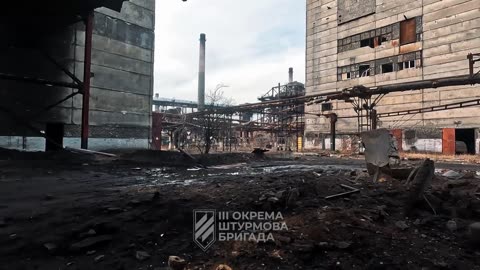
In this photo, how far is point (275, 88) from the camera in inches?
1485

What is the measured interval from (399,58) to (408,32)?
6.61ft

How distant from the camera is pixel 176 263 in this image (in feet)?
10.1

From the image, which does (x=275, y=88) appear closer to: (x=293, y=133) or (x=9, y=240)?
(x=293, y=133)

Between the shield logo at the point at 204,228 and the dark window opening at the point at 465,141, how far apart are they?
23240mm

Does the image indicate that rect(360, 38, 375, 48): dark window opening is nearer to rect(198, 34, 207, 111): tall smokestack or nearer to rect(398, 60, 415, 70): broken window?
rect(398, 60, 415, 70): broken window

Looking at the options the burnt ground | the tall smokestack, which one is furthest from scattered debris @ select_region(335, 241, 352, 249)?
the tall smokestack

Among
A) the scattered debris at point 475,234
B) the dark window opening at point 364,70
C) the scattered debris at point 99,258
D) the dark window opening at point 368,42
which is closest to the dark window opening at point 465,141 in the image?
the dark window opening at point 364,70

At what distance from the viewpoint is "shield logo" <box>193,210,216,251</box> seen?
3.57 metres

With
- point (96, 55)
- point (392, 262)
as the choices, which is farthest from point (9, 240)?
point (96, 55)

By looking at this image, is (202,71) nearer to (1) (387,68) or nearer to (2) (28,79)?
(1) (387,68)

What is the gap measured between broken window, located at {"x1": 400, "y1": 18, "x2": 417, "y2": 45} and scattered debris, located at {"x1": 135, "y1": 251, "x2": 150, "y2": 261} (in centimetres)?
2694

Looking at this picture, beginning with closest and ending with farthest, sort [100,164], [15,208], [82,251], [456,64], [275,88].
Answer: [82,251] → [15,208] → [100,164] → [456,64] → [275,88]

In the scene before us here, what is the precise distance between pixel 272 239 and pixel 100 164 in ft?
25.7

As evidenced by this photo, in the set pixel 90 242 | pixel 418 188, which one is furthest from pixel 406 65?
pixel 90 242
